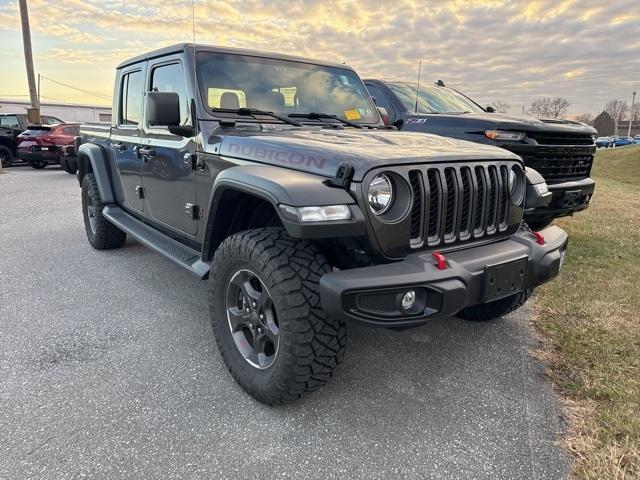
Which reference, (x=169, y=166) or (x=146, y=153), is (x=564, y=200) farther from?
(x=146, y=153)

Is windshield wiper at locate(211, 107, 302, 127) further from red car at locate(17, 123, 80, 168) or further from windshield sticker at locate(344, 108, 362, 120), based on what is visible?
red car at locate(17, 123, 80, 168)

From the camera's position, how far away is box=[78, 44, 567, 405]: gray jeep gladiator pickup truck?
6.70ft

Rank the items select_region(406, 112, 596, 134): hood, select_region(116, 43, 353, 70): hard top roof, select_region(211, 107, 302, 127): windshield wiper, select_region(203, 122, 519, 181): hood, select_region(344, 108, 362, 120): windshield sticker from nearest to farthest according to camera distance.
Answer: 1. select_region(203, 122, 519, 181): hood
2. select_region(211, 107, 302, 127): windshield wiper
3. select_region(116, 43, 353, 70): hard top roof
4. select_region(344, 108, 362, 120): windshield sticker
5. select_region(406, 112, 596, 134): hood

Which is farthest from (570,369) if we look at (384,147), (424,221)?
(384,147)

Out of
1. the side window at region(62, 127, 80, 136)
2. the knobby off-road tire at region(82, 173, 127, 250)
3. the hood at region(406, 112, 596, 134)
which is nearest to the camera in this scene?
the hood at region(406, 112, 596, 134)

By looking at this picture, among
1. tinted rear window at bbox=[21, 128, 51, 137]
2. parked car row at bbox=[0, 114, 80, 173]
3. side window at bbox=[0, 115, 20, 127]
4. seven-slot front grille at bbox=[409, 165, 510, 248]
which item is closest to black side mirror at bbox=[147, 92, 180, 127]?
seven-slot front grille at bbox=[409, 165, 510, 248]

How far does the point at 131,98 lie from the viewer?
4277 millimetres

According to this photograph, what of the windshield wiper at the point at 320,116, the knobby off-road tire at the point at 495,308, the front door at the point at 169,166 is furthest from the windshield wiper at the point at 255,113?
the knobby off-road tire at the point at 495,308

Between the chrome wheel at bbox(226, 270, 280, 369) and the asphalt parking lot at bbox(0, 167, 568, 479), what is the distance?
247mm

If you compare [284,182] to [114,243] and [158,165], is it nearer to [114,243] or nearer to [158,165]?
[158,165]

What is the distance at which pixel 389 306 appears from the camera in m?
2.03

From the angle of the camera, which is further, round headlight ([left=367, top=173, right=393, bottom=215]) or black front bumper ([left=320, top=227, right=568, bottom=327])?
round headlight ([left=367, top=173, right=393, bottom=215])

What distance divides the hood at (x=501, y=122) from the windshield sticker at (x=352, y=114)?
1.75 meters

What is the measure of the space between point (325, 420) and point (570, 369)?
5.07ft
